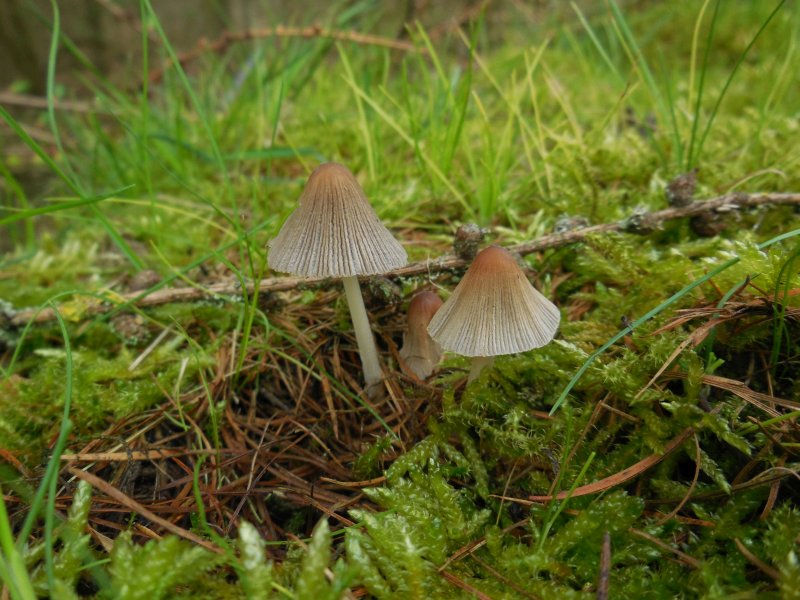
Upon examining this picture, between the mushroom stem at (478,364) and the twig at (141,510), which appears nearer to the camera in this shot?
the twig at (141,510)

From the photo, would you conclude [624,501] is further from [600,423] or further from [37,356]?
[37,356]

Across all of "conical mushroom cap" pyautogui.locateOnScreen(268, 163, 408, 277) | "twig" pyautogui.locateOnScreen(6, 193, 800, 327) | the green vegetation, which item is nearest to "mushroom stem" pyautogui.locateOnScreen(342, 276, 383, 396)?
the green vegetation

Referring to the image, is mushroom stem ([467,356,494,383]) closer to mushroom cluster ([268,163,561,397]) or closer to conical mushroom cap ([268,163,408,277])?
mushroom cluster ([268,163,561,397])

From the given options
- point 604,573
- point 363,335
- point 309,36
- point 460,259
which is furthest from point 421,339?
point 309,36

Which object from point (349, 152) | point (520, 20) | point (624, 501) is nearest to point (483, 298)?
point (624, 501)

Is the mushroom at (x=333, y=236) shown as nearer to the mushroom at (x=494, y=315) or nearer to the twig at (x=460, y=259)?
the mushroom at (x=494, y=315)

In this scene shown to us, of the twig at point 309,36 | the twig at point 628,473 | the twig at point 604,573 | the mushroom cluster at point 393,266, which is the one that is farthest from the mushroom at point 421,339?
the twig at point 309,36
